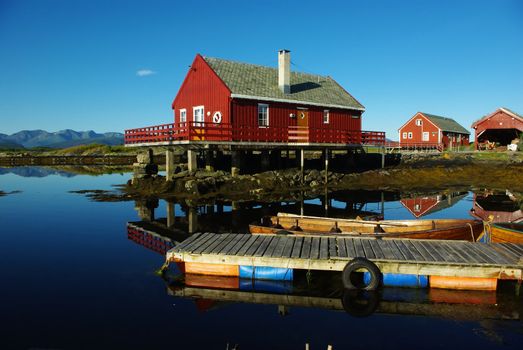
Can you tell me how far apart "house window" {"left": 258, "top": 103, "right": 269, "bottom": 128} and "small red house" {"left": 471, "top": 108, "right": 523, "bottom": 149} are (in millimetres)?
32301

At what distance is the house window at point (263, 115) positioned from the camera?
2758 centimetres

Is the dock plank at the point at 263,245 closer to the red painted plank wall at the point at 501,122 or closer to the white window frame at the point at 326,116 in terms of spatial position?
the white window frame at the point at 326,116

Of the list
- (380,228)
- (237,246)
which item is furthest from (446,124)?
(237,246)

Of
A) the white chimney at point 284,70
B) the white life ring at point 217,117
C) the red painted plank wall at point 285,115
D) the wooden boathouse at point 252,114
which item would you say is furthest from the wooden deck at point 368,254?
the white chimney at point 284,70

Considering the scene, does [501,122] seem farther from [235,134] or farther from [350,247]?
[350,247]

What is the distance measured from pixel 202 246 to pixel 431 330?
5.96 metres

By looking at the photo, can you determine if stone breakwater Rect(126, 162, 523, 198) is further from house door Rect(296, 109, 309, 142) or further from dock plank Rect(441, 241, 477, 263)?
dock plank Rect(441, 241, 477, 263)

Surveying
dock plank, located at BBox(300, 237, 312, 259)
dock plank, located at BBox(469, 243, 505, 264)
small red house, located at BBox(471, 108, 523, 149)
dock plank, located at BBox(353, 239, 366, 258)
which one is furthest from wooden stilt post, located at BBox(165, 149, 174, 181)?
small red house, located at BBox(471, 108, 523, 149)

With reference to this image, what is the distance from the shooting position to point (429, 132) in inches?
2212

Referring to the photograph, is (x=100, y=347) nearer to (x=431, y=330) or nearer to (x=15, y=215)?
(x=431, y=330)

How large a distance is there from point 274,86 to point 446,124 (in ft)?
137

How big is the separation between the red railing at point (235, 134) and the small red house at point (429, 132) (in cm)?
2716

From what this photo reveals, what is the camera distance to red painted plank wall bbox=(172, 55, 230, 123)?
2643cm

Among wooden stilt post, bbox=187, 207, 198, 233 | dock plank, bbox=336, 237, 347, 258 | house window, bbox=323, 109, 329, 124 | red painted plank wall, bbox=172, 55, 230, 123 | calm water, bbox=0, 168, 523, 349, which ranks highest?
red painted plank wall, bbox=172, 55, 230, 123
